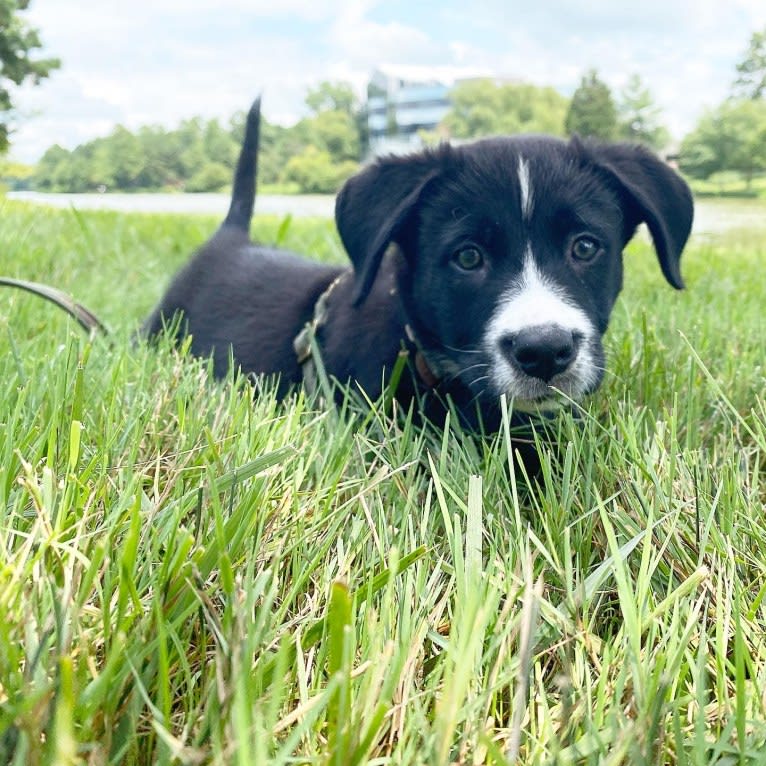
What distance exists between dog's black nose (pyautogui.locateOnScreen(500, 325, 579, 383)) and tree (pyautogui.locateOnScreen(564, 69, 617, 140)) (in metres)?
39.9

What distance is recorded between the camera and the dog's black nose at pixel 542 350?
1772 mm

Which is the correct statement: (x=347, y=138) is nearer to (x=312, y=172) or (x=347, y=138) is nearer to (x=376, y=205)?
(x=312, y=172)

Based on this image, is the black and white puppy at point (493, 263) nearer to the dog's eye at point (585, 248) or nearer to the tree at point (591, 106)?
the dog's eye at point (585, 248)

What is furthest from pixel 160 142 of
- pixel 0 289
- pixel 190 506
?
pixel 190 506

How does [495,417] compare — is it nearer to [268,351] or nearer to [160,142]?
[268,351]

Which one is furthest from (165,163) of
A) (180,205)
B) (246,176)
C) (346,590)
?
(346,590)

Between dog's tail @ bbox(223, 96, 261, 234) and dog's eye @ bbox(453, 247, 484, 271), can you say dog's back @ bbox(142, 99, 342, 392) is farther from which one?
dog's eye @ bbox(453, 247, 484, 271)

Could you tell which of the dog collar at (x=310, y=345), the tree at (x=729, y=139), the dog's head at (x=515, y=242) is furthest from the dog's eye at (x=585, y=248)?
the tree at (x=729, y=139)

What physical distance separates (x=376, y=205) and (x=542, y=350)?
70 centimetres

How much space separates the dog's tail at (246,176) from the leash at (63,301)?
1402 millimetres

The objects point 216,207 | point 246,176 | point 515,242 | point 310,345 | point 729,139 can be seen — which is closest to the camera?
point 515,242

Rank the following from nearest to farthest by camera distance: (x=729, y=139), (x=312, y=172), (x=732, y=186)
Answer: (x=732, y=186), (x=729, y=139), (x=312, y=172)

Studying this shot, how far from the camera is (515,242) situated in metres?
2.00

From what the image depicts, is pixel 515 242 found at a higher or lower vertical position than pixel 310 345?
higher
